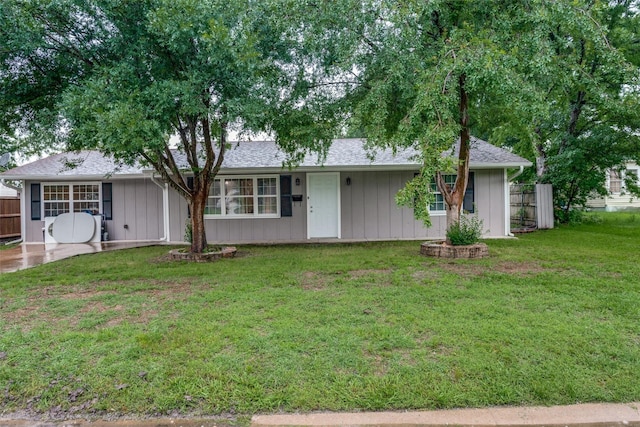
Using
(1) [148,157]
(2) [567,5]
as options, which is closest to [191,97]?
(1) [148,157]

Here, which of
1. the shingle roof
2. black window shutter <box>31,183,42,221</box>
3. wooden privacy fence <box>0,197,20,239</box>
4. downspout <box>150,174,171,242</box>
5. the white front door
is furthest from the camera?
wooden privacy fence <box>0,197,20,239</box>

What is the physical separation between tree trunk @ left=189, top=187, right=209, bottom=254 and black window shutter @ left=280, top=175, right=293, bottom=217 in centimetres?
282

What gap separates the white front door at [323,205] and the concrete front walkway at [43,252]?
406cm

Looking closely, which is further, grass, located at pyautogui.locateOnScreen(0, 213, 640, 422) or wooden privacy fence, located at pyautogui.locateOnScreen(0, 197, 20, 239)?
wooden privacy fence, located at pyautogui.locateOnScreen(0, 197, 20, 239)

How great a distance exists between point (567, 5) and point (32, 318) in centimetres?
802

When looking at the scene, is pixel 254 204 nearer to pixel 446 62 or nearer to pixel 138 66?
pixel 138 66

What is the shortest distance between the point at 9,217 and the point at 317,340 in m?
13.4

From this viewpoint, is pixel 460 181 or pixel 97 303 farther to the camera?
pixel 460 181

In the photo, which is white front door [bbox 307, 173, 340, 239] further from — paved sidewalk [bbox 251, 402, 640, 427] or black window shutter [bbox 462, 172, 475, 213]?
paved sidewalk [bbox 251, 402, 640, 427]

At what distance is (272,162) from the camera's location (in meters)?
10.0

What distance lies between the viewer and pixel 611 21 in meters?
11.9

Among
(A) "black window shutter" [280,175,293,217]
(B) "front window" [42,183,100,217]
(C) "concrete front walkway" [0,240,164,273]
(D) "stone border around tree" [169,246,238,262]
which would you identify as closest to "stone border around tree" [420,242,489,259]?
(D) "stone border around tree" [169,246,238,262]

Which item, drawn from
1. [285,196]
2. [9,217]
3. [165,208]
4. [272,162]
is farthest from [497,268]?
[9,217]

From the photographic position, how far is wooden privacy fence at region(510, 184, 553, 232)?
487 inches
